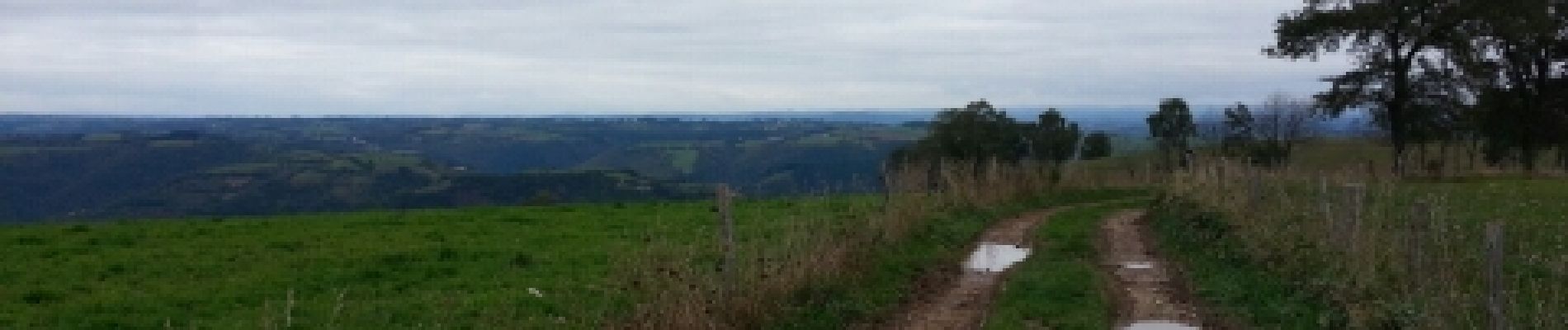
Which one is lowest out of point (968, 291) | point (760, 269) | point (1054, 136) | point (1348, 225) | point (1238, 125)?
point (1054, 136)

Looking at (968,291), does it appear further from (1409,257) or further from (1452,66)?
(1452,66)

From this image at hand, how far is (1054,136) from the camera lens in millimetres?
80938

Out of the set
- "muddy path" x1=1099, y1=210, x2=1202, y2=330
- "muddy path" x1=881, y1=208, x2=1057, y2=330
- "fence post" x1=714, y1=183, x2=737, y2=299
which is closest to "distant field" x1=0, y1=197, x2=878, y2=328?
"fence post" x1=714, y1=183, x2=737, y2=299

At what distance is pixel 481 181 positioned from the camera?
13550 centimetres

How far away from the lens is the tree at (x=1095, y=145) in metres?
87.9

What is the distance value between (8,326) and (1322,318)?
13.7 meters

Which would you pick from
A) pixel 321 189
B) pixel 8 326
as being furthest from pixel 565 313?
pixel 321 189

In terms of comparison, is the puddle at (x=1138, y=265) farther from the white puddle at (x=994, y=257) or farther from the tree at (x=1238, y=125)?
the tree at (x=1238, y=125)

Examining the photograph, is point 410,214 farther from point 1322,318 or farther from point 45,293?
point 1322,318

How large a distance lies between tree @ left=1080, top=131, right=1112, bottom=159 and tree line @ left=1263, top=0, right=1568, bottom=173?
145 feet

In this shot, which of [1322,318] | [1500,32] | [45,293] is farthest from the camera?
[1500,32]

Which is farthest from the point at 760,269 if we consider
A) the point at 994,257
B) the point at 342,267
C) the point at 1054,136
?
the point at 1054,136

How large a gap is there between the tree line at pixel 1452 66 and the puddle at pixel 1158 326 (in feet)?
102

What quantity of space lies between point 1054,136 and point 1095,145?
855 cm
